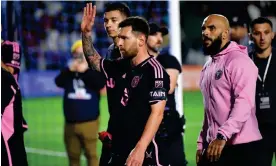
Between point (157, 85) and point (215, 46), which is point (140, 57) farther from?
point (215, 46)

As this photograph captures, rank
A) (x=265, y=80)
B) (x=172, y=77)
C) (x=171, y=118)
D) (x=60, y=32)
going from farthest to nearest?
(x=60, y=32) < (x=172, y=77) < (x=171, y=118) < (x=265, y=80)

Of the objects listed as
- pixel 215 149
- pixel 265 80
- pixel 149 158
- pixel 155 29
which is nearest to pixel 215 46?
pixel 215 149

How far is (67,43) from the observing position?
2158 centimetres

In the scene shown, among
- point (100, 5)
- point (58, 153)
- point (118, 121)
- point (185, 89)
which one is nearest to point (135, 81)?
point (118, 121)

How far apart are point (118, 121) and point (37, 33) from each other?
55.6 feet

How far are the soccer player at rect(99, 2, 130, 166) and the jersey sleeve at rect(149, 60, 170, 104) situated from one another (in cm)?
35

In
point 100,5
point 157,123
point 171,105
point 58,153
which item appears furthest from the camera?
point 100,5

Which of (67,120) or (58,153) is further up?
(67,120)

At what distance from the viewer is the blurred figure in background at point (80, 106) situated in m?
8.96

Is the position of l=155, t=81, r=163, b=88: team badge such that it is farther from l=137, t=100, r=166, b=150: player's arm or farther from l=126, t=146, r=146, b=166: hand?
l=126, t=146, r=146, b=166: hand

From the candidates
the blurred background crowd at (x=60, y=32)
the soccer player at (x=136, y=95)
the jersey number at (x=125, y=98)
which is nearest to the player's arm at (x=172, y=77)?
the soccer player at (x=136, y=95)

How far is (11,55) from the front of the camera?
5555mm

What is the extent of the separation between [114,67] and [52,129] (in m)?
10.1

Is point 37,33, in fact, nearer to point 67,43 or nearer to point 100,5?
point 67,43
